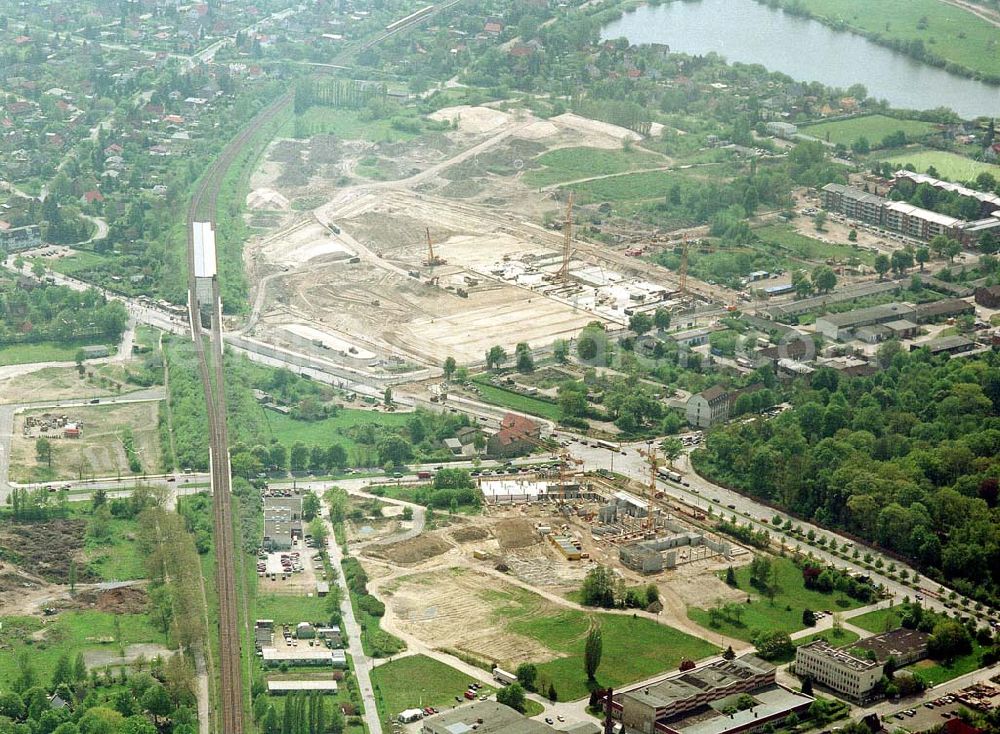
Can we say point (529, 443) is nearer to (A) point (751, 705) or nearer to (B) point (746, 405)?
(B) point (746, 405)

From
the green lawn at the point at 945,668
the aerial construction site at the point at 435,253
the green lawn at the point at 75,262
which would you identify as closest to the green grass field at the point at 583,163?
the aerial construction site at the point at 435,253

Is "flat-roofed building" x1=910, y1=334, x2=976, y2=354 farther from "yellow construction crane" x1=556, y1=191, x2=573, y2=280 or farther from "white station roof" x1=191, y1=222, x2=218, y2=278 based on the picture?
"white station roof" x1=191, y1=222, x2=218, y2=278

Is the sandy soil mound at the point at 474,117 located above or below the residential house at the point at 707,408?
above

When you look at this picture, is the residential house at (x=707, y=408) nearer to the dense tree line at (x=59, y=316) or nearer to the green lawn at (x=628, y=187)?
the dense tree line at (x=59, y=316)

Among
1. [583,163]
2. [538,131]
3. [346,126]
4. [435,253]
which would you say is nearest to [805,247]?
[583,163]

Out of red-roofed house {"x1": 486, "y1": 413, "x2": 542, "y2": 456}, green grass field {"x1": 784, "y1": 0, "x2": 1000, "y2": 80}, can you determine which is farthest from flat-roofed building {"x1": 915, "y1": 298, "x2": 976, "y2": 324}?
green grass field {"x1": 784, "y1": 0, "x2": 1000, "y2": 80}
